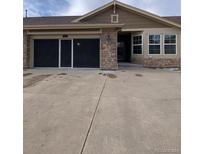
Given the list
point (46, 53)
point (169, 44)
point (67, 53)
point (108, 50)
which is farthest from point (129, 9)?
point (46, 53)

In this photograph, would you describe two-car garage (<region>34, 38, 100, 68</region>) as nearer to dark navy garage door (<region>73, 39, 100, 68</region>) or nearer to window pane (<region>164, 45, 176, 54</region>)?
dark navy garage door (<region>73, 39, 100, 68</region>)

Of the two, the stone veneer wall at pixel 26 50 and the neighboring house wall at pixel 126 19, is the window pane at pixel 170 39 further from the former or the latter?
the stone veneer wall at pixel 26 50

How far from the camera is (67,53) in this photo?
1559 cm

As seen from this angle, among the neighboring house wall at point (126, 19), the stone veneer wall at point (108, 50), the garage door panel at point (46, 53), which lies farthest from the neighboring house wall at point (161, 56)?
the garage door panel at point (46, 53)

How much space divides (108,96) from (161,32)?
1317 cm

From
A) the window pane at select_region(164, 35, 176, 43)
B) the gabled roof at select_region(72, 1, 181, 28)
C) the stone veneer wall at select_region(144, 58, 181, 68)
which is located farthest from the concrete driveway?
the gabled roof at select_region(72, 1, 181, 28)

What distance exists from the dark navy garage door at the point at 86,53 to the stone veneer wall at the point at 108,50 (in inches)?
24.4

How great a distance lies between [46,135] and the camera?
3.77 metres

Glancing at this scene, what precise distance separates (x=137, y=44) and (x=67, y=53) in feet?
24.6

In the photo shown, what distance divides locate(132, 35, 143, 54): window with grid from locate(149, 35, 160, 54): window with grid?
972 millimetres

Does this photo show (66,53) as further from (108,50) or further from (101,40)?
(108,50)

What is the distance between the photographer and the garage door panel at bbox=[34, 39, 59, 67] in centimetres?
1577
